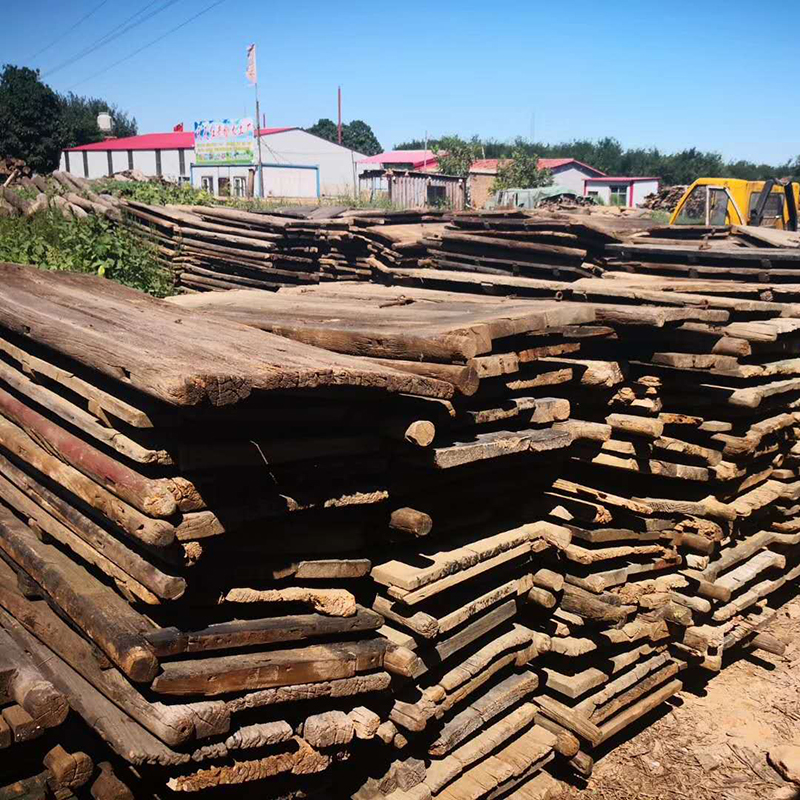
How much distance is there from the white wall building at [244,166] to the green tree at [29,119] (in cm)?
185

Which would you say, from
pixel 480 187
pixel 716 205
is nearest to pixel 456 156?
pixel 480 187

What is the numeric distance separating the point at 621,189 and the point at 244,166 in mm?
21095

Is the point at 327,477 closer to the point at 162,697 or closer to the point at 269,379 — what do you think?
the point at 269,379

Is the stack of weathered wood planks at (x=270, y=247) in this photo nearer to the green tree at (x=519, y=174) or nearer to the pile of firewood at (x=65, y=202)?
the pile of firewood at (x=65, y=202)

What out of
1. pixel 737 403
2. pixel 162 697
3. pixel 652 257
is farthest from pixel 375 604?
pixel 652 257

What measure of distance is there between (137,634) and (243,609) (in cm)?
54

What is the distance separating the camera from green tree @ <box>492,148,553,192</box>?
3962cm

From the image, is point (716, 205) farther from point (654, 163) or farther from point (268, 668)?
point (654, 163)

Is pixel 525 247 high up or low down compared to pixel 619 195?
down

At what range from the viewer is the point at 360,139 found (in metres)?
80.5

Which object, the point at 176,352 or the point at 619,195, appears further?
the point at 619,195

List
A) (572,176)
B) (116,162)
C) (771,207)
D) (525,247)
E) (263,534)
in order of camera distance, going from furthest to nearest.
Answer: (116,162)
(572,176)
(771,207)
(525,247)
(263,534)

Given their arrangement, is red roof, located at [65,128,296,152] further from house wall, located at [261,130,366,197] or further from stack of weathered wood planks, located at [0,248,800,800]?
stack of weathered wood planks, located at [0,248,800,800]

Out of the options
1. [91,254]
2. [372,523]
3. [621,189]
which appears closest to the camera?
[372,523]
